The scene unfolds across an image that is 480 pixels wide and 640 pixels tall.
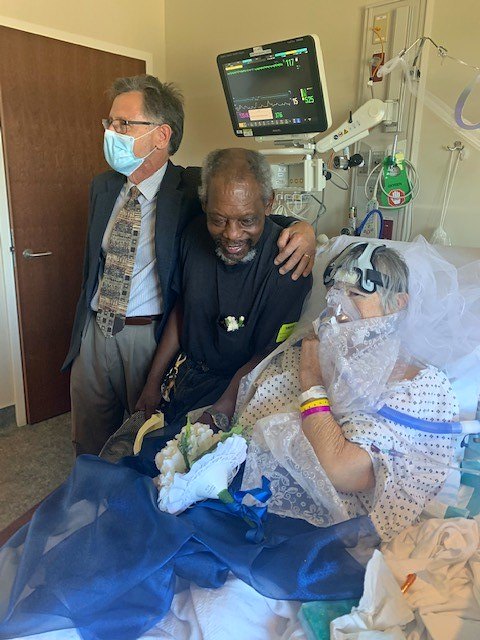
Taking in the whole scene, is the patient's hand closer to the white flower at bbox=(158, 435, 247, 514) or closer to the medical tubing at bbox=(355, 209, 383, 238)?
the white flower at bbox=(158, 435, 247, 514)

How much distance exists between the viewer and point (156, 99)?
71.3 inches

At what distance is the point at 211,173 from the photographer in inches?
58.7

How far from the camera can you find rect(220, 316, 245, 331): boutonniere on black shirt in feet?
5.10

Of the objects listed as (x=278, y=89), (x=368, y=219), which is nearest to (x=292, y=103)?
(x=278, y=89)

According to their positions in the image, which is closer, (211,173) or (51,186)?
(211,173)

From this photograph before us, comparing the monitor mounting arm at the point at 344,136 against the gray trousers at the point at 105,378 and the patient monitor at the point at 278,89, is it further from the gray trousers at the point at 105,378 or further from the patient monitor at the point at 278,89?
the gray trousers at the point at 105,378

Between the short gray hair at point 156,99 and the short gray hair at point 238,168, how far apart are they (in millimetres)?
400

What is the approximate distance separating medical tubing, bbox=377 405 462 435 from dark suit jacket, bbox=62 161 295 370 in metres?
0.79

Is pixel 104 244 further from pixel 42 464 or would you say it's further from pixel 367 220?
pixel 42 464

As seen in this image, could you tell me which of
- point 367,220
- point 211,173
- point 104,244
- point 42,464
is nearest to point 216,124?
point 367,220

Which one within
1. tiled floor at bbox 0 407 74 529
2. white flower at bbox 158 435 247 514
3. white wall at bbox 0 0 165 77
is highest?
white wall at bbox 0 0 165 77

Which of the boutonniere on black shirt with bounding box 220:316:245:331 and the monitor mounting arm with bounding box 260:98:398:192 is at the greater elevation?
the monitor mounting arm with bounding box 260:98:398:192

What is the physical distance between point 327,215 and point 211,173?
122 centimetres

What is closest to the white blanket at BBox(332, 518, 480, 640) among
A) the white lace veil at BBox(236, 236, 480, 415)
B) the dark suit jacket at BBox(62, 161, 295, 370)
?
the white lace veil at BBox(236, 236, 480, 415)
